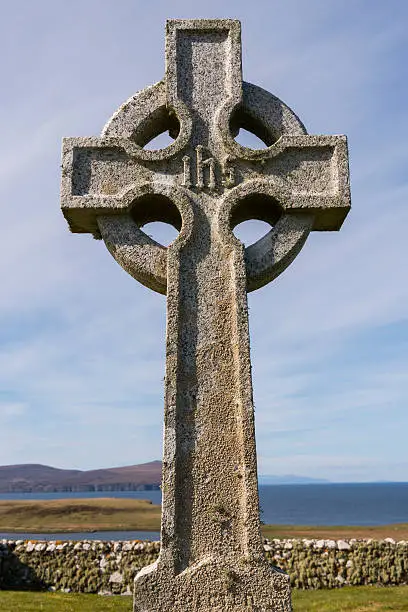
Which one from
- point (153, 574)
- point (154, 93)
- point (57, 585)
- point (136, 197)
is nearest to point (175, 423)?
point (153, 574)

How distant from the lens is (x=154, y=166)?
4.95 m

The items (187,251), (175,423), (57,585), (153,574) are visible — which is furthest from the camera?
(57,585)

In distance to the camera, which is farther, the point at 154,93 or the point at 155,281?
the point at 154,93

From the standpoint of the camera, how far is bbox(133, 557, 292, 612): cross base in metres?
3.91

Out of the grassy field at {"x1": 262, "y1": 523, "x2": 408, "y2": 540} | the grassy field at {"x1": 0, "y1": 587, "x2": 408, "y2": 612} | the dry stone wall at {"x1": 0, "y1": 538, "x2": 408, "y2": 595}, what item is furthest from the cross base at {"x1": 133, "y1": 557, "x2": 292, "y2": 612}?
the grassy field at {"x1": 262, "y1": 523, "x2": 408, "y2": 540}

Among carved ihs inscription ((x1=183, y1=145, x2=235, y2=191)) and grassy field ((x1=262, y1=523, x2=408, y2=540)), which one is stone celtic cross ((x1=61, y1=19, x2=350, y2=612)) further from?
grassy field ((x1=262, y1=523, x2=408, y2=540))

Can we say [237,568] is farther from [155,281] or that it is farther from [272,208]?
[272,208]

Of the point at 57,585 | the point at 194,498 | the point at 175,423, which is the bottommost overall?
the point at 57,585

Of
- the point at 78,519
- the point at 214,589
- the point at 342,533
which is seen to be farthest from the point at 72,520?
the point at 214,589

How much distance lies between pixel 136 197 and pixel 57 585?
37.5 feet

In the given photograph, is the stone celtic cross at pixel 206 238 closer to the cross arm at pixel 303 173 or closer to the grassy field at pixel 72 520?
the cross arm at pixel 303 173

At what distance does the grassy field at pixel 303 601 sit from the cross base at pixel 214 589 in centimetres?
702

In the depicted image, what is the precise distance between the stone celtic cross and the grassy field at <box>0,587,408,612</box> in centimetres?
717

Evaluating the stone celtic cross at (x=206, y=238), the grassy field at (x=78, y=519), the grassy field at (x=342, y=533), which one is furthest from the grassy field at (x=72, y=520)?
the stone celtic cross at (x=206, y=238)
